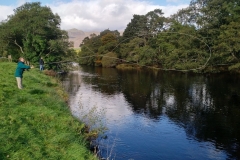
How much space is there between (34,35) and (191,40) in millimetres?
26482

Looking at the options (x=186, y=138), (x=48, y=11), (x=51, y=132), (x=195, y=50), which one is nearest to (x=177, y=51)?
(x=195, y=50)

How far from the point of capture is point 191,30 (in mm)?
45312

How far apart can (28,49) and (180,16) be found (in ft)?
111

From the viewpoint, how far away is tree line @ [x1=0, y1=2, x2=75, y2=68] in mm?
37125

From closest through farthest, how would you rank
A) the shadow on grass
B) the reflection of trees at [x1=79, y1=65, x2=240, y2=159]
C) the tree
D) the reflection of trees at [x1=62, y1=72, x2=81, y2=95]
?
the shadow on grass, the reflection of trees at [x1=79, y1=65, x2=240, y2=159], the reflection of trees at [x1=62, y1=72, x2=81, y2=95], the tree

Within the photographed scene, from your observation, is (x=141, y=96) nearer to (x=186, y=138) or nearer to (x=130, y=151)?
(x=186, y=138)

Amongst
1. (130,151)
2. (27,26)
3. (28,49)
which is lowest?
(130,151)

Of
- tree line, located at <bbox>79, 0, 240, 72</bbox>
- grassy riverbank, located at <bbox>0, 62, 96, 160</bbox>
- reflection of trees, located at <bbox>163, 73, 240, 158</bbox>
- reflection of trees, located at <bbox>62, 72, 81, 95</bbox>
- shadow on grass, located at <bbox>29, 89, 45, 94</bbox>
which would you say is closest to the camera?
grassy riverbank, located at <bbox>0, 62, 96, 160</bbox>

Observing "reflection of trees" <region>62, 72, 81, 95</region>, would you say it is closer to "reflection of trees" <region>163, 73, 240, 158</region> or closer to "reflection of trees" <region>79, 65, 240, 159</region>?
"reflection of trees" <region>79, 65, 240, 159</region>

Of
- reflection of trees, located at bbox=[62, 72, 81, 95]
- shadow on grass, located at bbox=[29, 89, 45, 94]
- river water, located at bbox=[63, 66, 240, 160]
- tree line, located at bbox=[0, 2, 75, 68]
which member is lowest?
river water, located at bbox=[63, 66, 240, 160]

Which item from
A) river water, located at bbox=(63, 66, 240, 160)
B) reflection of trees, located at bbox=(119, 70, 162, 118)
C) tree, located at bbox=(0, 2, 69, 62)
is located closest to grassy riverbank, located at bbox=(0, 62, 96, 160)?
river water, located at bbox=(63, 66, 240, 160)

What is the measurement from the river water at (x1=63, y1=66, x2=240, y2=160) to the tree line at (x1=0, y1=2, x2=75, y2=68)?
1150 centimetres

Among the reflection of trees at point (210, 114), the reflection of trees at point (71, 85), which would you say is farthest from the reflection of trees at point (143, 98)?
the reflection of trees at point (71, 85)

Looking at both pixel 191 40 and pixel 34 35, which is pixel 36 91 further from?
pixel 191 40
